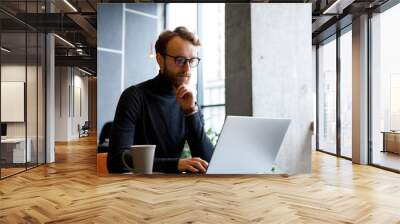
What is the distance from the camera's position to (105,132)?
5.50 m

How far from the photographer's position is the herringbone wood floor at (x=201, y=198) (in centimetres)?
363

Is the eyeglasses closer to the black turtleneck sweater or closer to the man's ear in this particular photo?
the man's ear

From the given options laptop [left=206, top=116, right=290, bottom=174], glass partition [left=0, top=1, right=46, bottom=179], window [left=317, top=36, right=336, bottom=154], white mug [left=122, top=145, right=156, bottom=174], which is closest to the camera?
laptop [left=206, top=116, right=290, bottom=174]

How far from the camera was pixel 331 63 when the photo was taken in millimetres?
9914

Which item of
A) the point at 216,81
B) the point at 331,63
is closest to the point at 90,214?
the point at 216,81

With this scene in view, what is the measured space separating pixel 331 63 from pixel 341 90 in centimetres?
90

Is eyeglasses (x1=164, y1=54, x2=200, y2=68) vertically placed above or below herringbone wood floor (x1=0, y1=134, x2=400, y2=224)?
above

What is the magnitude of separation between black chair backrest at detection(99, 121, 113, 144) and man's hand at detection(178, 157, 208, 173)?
1227 millimetres

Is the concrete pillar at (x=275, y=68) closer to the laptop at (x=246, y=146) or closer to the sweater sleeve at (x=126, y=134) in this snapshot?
the sweater sleeve at (x=126, y=134)

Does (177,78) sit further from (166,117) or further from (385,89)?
(385,89)

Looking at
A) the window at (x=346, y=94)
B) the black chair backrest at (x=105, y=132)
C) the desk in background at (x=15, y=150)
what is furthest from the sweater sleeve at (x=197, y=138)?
the window at (x=346, y=94)

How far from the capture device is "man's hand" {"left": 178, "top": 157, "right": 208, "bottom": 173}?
4281 millimetres

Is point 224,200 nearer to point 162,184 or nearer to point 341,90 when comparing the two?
Answer: point 162,184

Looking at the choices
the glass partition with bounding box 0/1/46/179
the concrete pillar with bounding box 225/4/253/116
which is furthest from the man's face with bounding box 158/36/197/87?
the glass partition with bounding box 0/1/46/179
